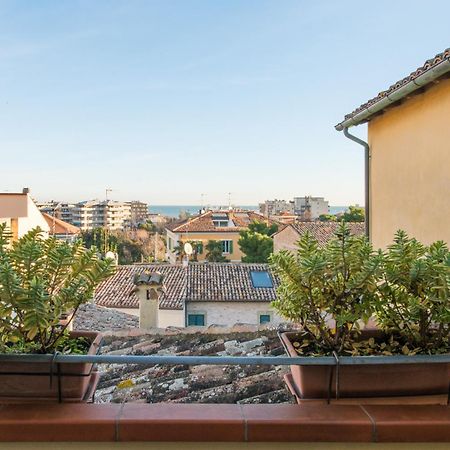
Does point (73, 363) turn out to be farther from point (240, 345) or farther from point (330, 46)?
point (330, 46)

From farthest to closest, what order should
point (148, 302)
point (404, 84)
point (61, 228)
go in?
point (61, 228) < point (148, 302) < point (404, 84)

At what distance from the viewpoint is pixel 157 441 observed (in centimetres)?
99

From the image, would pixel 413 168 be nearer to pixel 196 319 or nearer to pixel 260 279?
pixel 196 319

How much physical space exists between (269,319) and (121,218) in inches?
1455

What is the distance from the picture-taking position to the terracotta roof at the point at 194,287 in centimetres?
1234

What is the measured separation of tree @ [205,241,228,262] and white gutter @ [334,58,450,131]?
21.8 m

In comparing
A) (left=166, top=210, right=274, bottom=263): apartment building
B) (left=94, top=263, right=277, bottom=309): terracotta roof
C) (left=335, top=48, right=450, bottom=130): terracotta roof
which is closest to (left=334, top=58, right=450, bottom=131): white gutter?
(left=335, top=48, right=450, bottom=130): terracotta roof

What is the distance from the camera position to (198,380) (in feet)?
6.47

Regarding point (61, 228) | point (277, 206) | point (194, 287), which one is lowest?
point (194, 287)

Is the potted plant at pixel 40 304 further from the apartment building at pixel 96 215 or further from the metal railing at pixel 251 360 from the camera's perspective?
the apartment building at pixel 96 215

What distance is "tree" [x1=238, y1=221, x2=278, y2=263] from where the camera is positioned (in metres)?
22.2

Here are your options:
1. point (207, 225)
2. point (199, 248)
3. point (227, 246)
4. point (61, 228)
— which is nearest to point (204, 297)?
point (61, 228)

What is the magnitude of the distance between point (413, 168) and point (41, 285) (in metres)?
2.83

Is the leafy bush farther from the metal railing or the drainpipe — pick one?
the drainpipe
